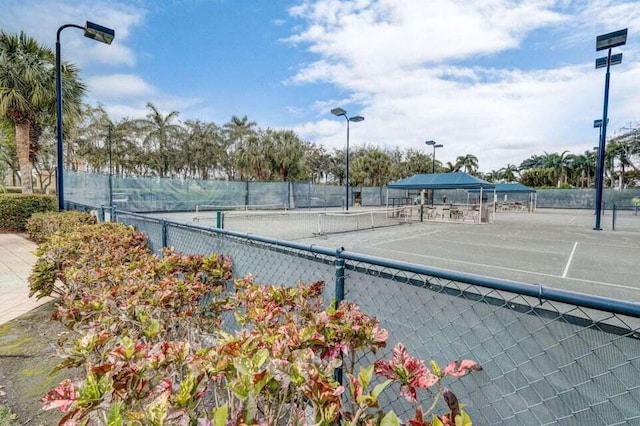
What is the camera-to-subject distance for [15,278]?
5.93 metres

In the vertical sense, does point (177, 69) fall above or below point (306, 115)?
below

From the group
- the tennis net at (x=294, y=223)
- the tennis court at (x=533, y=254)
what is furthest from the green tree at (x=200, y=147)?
the tennis court at (x=533, y=254)

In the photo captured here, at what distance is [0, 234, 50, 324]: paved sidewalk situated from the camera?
4.38m

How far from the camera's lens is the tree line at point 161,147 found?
43.4ft

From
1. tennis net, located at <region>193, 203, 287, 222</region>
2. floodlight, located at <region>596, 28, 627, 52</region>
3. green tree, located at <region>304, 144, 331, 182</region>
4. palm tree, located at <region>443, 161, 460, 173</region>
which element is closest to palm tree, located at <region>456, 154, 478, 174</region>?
palm tree, located at <region>443, 161, 460, 173</region>

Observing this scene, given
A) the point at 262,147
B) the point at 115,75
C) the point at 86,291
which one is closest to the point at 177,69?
the point at 115,75

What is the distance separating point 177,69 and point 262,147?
1419cm

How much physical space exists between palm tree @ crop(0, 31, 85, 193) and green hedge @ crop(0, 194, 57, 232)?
110 inches

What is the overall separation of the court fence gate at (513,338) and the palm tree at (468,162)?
59.8m

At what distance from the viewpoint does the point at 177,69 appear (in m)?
18.8

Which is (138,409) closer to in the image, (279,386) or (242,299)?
(279,386)

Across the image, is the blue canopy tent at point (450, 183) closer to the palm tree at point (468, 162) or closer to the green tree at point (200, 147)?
the green tree at point (200, 147)

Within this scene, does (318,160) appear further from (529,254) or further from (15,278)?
(15,278)

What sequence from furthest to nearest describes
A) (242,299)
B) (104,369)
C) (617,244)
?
(617,244) < (242,299) < (104,369)
